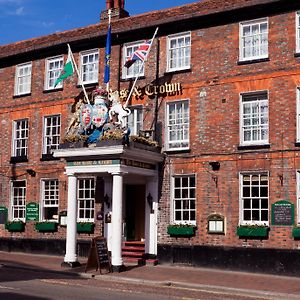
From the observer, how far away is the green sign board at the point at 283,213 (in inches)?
722

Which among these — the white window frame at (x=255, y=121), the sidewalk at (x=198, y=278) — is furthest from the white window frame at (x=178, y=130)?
the sidewalk at (x=198, y=278)

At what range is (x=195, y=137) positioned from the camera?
20547mm

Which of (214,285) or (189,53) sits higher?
(189,53)

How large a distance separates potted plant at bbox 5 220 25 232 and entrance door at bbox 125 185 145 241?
4870 mm

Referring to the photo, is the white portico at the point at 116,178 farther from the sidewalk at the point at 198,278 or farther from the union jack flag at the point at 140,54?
the union jack flag at the point at 140,54

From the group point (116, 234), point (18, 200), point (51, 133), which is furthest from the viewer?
point (18, 200)

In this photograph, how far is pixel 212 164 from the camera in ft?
65.5

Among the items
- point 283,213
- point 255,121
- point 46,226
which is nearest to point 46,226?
point 46,226

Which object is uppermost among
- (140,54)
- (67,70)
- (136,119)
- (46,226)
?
(140,54)

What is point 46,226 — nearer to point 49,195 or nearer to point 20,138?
point 49,195

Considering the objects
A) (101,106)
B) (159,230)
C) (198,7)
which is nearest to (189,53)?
(198,7)

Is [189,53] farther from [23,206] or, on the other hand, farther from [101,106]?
[23,206]

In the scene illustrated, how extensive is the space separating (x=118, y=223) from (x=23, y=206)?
7540 millimetres

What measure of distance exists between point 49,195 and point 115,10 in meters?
8.04
